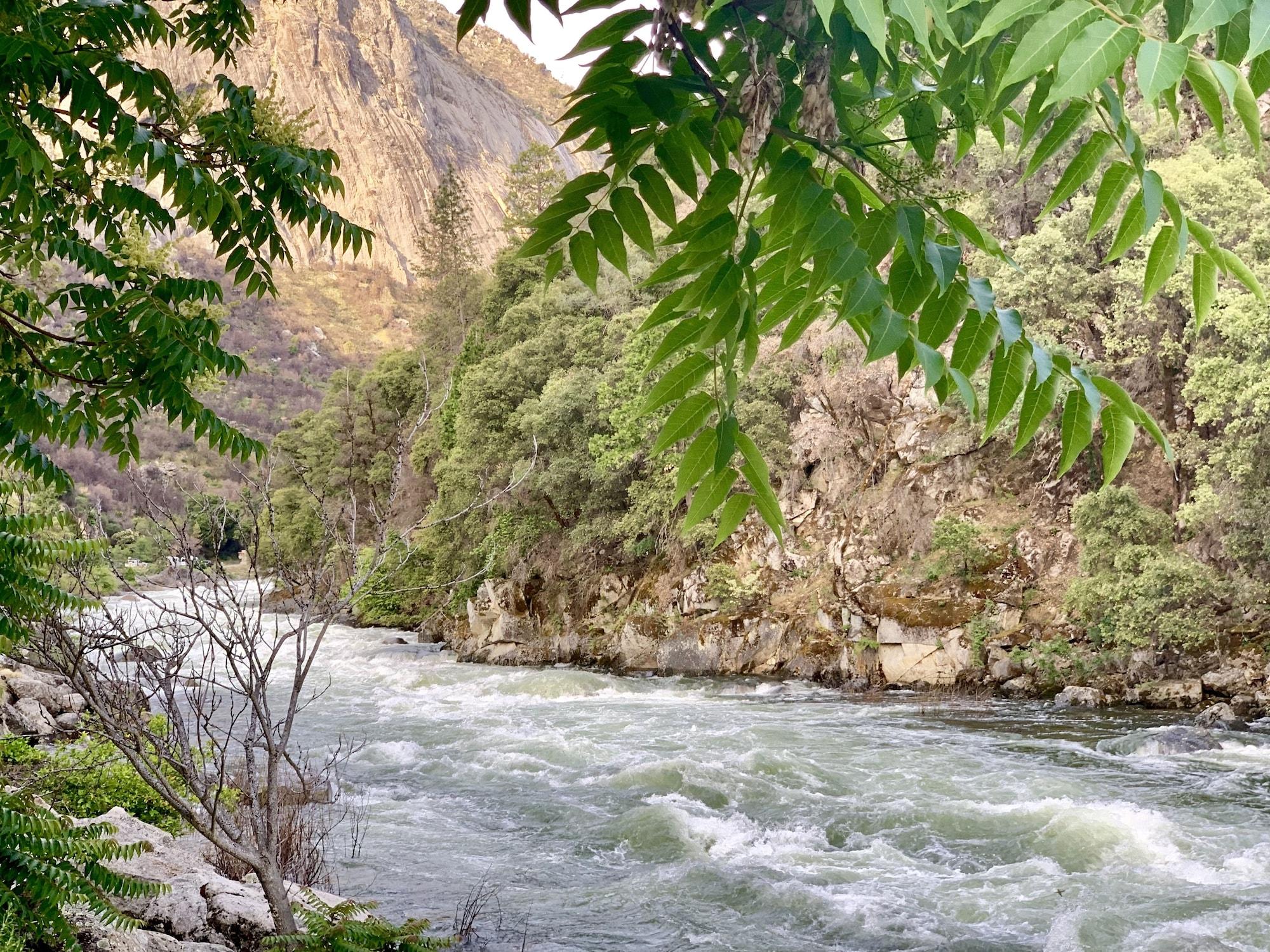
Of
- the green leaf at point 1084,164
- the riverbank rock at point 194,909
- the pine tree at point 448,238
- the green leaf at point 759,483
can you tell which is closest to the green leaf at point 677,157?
the green leaf at point 759,483

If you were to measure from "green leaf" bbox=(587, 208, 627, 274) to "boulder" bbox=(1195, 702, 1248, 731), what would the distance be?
43.7ft

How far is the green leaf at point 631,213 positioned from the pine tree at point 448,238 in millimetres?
39067

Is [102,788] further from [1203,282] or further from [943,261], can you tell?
[1203,282]

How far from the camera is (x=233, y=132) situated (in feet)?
9.62

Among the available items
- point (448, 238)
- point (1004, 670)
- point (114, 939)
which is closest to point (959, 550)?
point (1004, 670)

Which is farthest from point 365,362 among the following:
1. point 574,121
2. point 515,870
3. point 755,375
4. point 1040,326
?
point 574,121

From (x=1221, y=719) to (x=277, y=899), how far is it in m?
12.2

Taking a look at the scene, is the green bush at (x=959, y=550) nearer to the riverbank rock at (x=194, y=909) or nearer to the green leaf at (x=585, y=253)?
the riverbank rock at (x=194, y=909)

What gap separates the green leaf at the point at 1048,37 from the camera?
71cm

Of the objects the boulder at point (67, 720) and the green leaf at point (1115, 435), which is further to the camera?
the boulder at point (67, 720)

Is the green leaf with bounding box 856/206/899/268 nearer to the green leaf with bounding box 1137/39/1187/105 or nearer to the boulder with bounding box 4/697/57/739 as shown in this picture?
the green leaf with bounding box 1137/39/1187/105

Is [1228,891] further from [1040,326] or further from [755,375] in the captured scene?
[755,375]

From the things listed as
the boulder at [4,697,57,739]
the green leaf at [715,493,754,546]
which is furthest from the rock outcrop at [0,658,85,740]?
the green leaf at [715,493,754,546]

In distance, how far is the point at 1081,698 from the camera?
45.9 ft
